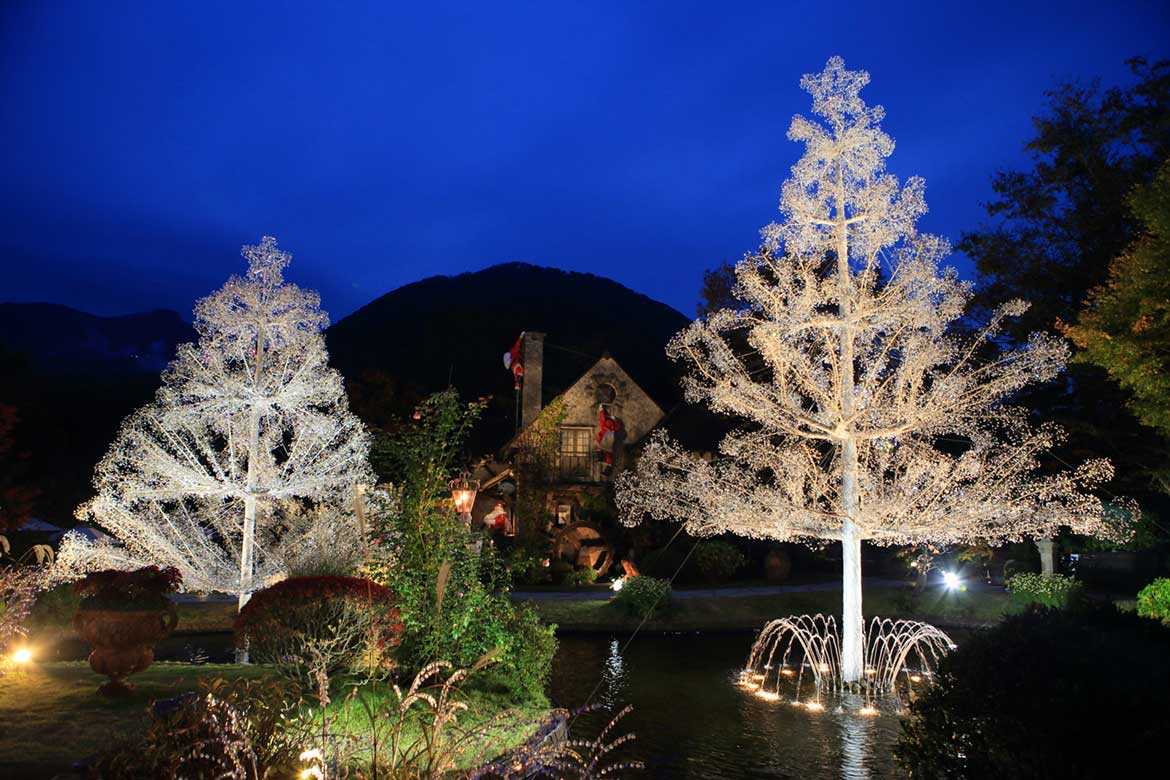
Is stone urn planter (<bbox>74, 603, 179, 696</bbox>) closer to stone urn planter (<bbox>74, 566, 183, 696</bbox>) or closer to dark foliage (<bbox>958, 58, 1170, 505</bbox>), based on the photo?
stone urn planter (<bbox>74, 566, 183, 696</bbox>)

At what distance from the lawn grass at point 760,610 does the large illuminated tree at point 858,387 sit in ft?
23.0

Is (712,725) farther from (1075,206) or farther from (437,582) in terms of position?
(1075,206)

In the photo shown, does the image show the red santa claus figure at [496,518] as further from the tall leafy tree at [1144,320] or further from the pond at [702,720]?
the tall leafy tree at [1144,320]

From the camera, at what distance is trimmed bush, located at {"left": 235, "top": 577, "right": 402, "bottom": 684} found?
955 cm

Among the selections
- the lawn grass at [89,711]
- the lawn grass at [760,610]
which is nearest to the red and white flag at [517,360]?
the lawn grass at [760,610]

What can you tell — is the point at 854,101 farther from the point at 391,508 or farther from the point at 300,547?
the point at 300,547

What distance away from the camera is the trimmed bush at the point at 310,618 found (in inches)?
376

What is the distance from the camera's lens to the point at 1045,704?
204 inches

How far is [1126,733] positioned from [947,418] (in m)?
8.55

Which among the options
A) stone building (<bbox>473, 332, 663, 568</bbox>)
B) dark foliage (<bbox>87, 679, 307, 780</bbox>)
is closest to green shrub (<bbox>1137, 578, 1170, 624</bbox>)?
dark foliage (<bbox>87, 679, 307, 780</bbox>)

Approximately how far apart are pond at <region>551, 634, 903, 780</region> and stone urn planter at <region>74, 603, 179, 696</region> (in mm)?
5556

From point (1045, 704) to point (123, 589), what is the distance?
932 cm

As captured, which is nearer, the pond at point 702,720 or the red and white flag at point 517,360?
the pond at point 702,720

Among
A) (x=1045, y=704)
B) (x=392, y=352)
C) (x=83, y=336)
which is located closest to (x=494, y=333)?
(x=392, y=352)
